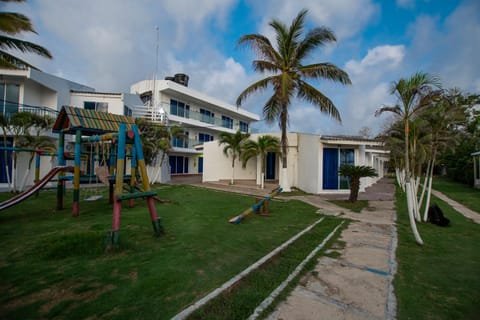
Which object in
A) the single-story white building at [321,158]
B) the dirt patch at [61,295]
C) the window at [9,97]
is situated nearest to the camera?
the dirt patch at [61,295]

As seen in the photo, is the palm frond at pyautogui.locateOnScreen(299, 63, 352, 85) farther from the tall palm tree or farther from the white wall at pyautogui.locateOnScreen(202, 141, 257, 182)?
the tall palm tree

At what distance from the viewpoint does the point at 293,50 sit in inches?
505

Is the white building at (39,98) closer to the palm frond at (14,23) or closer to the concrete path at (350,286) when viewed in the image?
the palm frond at (14,23)

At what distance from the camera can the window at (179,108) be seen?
27897 mm

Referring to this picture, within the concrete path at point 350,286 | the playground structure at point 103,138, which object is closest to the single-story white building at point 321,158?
the concrete path at point 350,286

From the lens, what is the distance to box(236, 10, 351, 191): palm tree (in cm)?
1240

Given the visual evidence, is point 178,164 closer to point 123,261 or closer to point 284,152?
point 284,152

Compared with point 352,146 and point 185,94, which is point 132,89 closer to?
point 185,94

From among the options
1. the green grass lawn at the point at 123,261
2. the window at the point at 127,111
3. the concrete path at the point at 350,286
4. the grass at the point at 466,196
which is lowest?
the concrete path at the point at 350,286

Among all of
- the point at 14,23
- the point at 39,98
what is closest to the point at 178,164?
the point at 39,98

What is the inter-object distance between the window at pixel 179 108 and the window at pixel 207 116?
228 centimetres

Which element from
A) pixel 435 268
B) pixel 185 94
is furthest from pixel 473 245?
pixel 185 94

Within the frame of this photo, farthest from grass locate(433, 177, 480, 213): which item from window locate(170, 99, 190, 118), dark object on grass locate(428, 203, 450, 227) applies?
window locate(170, 99, 190, 118)

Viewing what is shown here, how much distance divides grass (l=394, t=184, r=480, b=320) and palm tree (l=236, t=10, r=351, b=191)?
8.45 m
